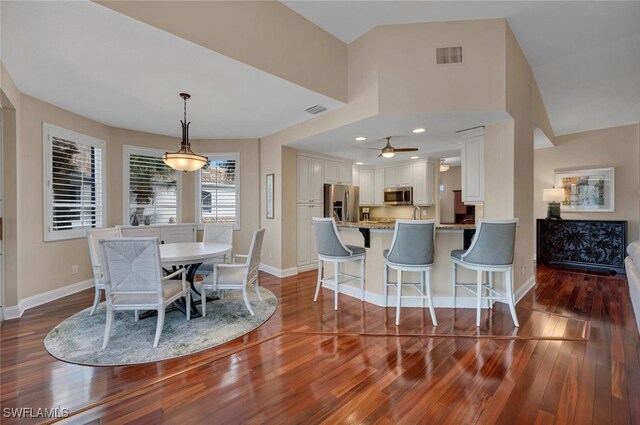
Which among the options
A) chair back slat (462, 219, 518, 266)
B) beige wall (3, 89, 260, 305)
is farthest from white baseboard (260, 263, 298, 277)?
chair back slat (462, 219, 518, 266)

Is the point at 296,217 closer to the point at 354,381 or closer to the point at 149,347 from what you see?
the point at 149,347

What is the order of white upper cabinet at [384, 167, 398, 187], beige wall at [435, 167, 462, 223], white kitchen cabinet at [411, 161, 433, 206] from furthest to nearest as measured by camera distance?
beige wall at [435, 167, 462, 223] → white upper cabinet at [384, 167, 398, 187] → white kitchen cabinet at [411, 161, 433, 206]

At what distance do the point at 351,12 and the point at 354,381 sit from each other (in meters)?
3.53

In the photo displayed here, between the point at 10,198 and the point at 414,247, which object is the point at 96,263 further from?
the point at 414,247

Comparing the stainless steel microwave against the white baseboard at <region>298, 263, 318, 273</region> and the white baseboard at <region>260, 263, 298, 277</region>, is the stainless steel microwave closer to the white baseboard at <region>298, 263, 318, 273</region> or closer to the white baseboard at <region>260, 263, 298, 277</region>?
the white baseboard at <region>298, 263, 318, 273</region>

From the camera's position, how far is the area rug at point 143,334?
2209 millimetres

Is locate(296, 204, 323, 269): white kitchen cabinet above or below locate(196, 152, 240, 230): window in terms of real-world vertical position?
below

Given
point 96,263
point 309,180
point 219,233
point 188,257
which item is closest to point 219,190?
point 219,233

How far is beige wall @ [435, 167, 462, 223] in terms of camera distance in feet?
26.1

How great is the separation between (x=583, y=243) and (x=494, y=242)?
13.1 feet

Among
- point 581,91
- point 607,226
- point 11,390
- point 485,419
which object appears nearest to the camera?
point 485,419

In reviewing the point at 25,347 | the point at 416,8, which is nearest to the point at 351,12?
the point at 416,8

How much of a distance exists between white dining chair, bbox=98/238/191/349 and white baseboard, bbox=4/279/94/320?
1609 mm

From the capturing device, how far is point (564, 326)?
2.74 meters
